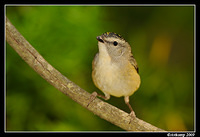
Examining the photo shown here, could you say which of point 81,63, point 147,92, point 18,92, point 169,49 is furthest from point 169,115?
point 18,92

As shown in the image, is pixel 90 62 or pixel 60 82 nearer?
pixel 60 82

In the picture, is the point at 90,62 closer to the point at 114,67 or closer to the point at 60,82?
the point at 114,67

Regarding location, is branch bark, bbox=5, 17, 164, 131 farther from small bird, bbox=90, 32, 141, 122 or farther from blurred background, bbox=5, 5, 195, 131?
blurred background, bbox=5, 5, 195, 131

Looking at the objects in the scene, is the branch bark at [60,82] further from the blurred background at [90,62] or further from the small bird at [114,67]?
the blurred background at [90,62]

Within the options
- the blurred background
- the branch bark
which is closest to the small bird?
the branch bark

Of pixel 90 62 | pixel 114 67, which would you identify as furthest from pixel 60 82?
pixel 90 62
